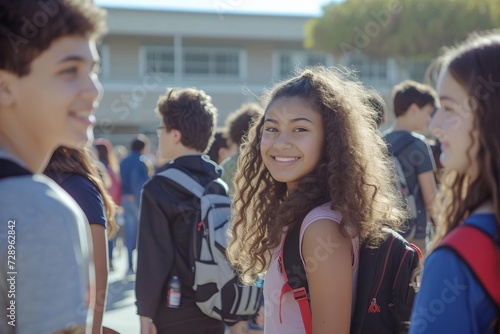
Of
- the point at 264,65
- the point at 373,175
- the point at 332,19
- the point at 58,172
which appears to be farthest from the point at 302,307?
the point at 264,65

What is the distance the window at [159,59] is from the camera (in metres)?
34.9

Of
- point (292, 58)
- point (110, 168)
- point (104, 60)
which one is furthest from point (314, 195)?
point (292, 58)

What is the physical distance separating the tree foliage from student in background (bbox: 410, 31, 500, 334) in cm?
3068

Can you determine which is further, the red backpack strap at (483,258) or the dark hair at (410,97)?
the dark hair at (410,97)

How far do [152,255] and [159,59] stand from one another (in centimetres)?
3190

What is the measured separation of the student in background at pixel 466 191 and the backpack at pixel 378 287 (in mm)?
620

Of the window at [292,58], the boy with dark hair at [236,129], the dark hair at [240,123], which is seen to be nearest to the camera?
the boy with dark hair at [236,129]

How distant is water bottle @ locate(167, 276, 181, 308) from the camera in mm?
4160

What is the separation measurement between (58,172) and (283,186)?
3.10 ft

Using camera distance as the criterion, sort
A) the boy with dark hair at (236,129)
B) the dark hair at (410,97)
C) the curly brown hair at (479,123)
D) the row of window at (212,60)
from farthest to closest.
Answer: the row of window at (212,60) < the dark hair at (410,97) < the boy with dark hair at (236,129) < the curly brown hair at (479,123)

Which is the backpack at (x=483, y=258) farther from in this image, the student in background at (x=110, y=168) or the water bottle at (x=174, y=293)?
the student in background at (x=110, y=168)

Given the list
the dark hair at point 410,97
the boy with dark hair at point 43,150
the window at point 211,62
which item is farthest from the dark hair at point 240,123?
the window at point 211,62

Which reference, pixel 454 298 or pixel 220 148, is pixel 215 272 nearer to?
pixel 454 298

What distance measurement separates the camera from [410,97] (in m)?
6.39
